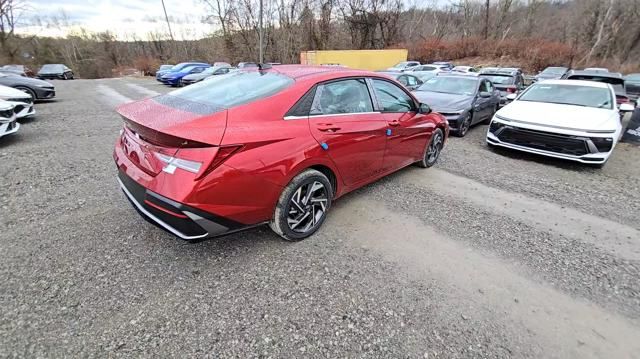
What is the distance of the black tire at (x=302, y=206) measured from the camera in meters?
2.69

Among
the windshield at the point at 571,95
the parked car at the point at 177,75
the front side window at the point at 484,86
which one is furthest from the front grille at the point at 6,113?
the parked car at the point at 177,75

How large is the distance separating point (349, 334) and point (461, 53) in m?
38.1

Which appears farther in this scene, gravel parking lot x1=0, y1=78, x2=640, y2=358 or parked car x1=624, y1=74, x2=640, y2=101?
parked car x1=624, y1=74, x2=640, y2=101

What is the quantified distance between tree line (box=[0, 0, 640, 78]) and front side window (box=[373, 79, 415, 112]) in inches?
1223

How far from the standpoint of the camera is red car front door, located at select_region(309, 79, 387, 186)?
9.48 ft

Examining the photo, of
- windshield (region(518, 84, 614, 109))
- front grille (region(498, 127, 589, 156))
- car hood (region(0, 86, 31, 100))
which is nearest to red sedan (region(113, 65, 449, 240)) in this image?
front grille (region(498, 127, 589, 156))

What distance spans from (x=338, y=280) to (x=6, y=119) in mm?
6650

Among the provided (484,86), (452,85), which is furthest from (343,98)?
(484,86)

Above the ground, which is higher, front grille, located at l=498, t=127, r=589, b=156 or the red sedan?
the red sedan

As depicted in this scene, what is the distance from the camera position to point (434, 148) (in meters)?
5.14

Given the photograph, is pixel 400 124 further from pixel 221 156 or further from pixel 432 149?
pixel 221 156

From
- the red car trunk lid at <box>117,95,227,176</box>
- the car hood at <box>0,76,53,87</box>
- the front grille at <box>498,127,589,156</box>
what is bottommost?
the front grille at <box>498,127,589,156</box>

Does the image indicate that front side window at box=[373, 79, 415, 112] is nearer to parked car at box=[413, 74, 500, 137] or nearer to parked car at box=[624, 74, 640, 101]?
parked car at box=[413, 74, 500, 137]

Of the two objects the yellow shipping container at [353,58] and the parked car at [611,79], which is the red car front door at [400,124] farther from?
the yellow shipping container at [353,58]
